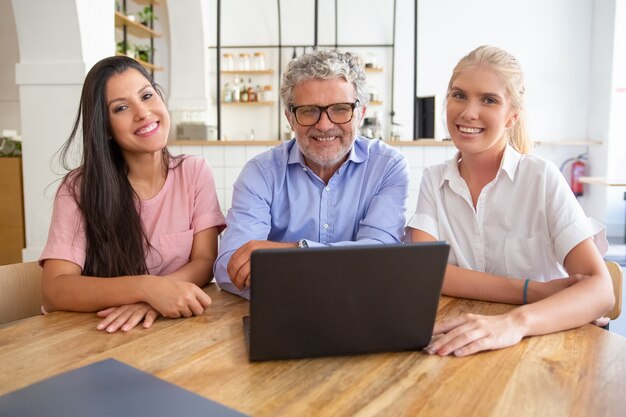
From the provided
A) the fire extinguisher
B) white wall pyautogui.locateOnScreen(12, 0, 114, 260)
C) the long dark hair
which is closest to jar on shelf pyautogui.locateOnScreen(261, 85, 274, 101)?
white wall pyautogui.locateOnScreen(12, 0, 114, 260)

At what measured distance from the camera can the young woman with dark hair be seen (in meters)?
1.35

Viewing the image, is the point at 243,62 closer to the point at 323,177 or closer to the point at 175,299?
the point at 323,177

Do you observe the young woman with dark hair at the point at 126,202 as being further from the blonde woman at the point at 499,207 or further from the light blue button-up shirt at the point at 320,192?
the blonde woman at the point at 499,207

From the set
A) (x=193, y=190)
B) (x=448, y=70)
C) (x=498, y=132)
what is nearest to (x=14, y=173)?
(x=193, y=190)

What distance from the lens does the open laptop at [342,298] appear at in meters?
0.74

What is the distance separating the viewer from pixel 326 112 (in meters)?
1.51

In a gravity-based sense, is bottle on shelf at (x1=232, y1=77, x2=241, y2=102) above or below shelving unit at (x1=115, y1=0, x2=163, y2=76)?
below

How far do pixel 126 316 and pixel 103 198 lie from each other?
0.48 m

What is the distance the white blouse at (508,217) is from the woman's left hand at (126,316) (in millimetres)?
716

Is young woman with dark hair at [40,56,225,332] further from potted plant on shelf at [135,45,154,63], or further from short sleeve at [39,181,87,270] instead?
potted plant on shelf at [135,45,154,63]

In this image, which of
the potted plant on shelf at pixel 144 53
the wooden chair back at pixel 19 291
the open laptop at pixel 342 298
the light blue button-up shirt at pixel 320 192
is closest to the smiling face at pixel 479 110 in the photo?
the light blue button-up shirt at pixel 320 192

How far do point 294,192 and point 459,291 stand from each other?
24.4 inches

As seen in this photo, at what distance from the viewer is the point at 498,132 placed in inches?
53.2

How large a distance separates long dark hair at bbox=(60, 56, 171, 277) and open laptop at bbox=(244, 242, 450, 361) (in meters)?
0.73
